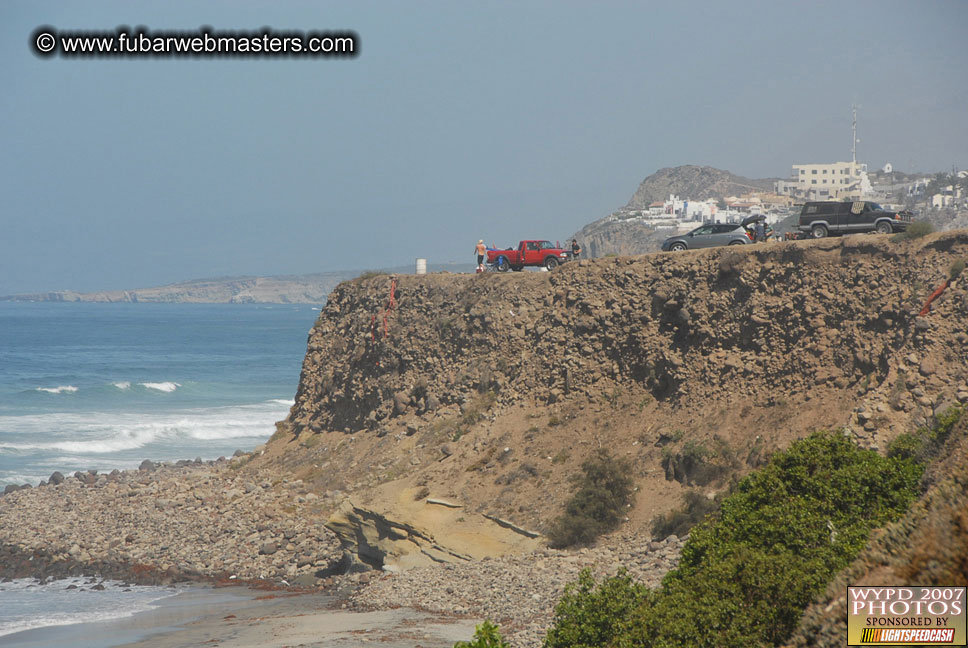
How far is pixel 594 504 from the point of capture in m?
21.3

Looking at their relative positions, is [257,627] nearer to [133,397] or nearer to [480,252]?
[480,252]

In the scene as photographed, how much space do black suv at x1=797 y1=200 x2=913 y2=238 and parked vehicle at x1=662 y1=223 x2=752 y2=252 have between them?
1.96 meters

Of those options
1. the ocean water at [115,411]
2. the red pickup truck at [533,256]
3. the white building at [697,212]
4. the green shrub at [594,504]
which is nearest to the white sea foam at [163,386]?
the ocean water at [115,411]

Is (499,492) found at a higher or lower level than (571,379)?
lower

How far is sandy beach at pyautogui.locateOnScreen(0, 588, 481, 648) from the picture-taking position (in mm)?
16891

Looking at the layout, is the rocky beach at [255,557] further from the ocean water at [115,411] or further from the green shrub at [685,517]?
the ocean water at [115,411]

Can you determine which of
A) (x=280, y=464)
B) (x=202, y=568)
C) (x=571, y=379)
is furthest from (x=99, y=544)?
(x=571, y=379)

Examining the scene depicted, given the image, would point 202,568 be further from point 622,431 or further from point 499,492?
point 622,431

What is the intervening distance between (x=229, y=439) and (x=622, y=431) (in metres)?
28.7

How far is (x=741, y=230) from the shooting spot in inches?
1099

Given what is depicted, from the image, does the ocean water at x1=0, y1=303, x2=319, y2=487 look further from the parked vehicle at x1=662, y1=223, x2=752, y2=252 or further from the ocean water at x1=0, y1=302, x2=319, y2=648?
the parked vehicle at x1=662, y1=223, x2=752, y2=252

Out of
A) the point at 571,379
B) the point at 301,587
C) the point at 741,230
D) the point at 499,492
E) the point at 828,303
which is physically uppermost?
the point at 741,230

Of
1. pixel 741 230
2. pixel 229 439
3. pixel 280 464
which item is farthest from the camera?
pixel 229 439

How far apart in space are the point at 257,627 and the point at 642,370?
41.0 ft
